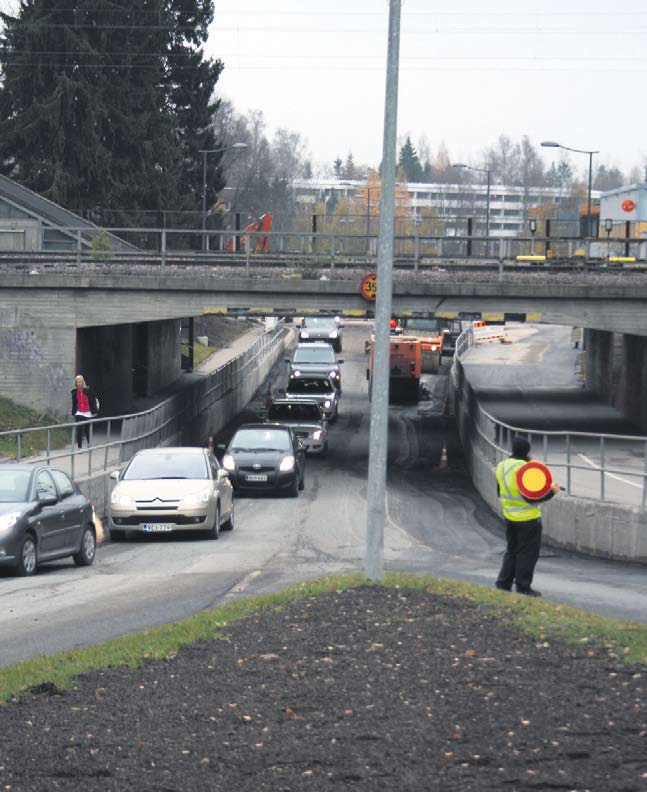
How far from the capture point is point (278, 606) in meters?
11.6

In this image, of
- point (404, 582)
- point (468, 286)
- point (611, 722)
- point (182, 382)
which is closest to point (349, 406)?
point (182, 382)

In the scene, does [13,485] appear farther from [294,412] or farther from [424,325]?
[424,325]

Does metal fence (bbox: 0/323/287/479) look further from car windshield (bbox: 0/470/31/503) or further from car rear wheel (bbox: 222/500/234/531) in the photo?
car windshield (bbox: 0/470/31/503)

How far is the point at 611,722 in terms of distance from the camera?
8000mm

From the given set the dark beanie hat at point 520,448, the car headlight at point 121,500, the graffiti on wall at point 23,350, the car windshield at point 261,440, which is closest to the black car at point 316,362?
the graffiti on wall at point 23,350

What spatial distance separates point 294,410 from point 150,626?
3117 centimetres

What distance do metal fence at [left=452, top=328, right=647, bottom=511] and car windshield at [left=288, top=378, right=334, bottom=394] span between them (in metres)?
7.16

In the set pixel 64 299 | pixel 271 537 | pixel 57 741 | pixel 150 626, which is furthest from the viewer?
pixel 64 299

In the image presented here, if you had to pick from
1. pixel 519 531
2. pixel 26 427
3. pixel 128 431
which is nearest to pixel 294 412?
pixel 26 427

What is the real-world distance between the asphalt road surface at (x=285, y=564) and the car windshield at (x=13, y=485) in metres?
1.06

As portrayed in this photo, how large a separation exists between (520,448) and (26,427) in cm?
2519

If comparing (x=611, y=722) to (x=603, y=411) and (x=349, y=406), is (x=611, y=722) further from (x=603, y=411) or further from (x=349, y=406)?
(x=349, y=406)

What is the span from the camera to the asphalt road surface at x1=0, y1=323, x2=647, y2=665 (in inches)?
530

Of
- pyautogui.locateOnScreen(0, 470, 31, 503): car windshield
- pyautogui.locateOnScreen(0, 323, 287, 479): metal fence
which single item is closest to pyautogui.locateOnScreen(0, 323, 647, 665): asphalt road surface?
pyautogui.locateOnScreen(0, 470, 31, 503): car windshield
